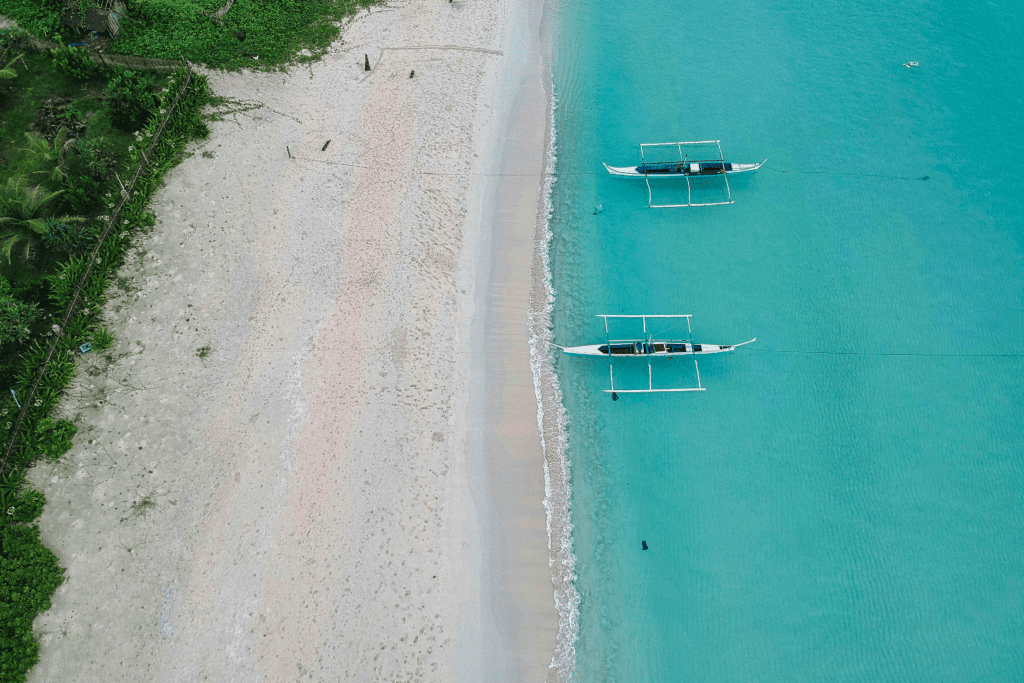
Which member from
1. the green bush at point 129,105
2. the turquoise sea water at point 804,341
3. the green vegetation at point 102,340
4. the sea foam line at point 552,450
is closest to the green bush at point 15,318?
the green vegetation at point 102,340

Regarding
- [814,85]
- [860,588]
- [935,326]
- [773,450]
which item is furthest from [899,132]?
[860,588]

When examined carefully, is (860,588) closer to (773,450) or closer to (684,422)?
(773,450)

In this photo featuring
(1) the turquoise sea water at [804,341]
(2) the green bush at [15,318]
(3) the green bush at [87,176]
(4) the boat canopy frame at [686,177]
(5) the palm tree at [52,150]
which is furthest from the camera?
(4) the boat canopy frame at [686,177]

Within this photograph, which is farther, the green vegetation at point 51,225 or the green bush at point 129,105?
the green bush at point 129,105

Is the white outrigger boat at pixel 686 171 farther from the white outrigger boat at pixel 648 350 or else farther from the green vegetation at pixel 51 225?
the green vegetation at pixel 51 225

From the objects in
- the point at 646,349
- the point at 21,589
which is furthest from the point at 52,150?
the point at 646,349

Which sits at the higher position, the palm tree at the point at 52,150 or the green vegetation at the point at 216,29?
the green vegetation at the point at 216,29

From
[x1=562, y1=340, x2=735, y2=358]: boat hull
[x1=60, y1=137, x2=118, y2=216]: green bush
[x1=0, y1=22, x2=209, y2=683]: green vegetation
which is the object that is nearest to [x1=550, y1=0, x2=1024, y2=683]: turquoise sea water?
[x1=562, y1=340, x2=735, y2=358]: boat hull
